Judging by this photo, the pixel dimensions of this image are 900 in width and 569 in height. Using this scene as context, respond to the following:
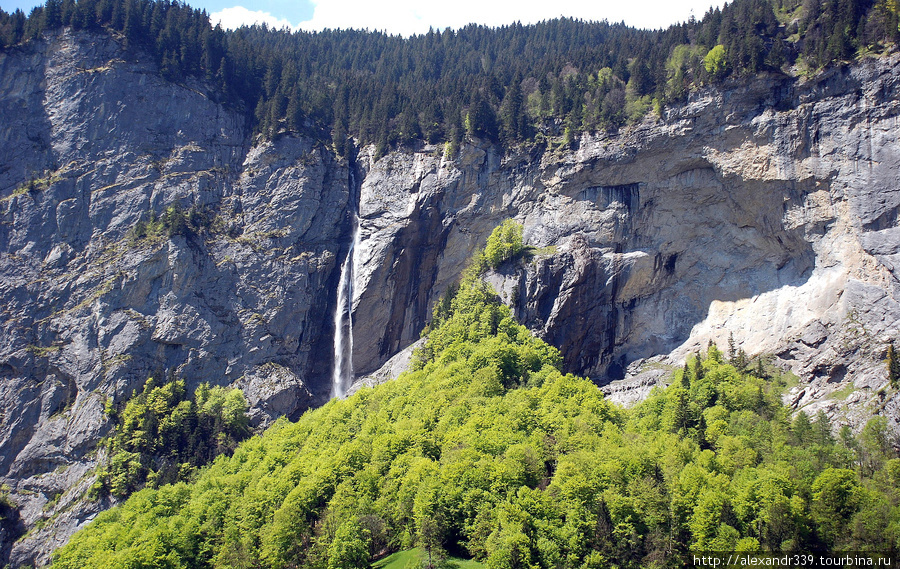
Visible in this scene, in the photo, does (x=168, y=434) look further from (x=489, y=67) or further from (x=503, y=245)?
(x=489, y=67)

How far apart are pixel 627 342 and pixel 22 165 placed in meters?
71.3

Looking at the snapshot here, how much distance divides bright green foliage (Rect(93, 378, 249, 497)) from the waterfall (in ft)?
35.8

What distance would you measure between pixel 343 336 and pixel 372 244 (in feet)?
35.2

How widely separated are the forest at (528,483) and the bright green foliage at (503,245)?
12230 millimetres

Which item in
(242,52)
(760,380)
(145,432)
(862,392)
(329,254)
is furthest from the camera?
(242,52)

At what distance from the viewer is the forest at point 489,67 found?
2448 inches

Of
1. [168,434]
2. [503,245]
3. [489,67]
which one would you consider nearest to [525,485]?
[503,245]

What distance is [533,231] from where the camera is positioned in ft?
237

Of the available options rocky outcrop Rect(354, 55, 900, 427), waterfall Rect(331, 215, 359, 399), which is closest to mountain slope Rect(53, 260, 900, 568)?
rocky outcrop Rect(354, 55, 900, 427)

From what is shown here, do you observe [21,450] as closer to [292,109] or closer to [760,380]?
[292,109]

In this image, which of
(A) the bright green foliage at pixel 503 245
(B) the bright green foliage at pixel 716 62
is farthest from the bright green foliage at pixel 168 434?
(B) the bright green foliage at pixel 716 62

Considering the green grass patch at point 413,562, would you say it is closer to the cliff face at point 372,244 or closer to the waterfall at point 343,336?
the cliff face at point 372,244

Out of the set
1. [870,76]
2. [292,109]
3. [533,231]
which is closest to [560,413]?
[533,231]

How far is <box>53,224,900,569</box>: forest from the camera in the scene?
37.7m
